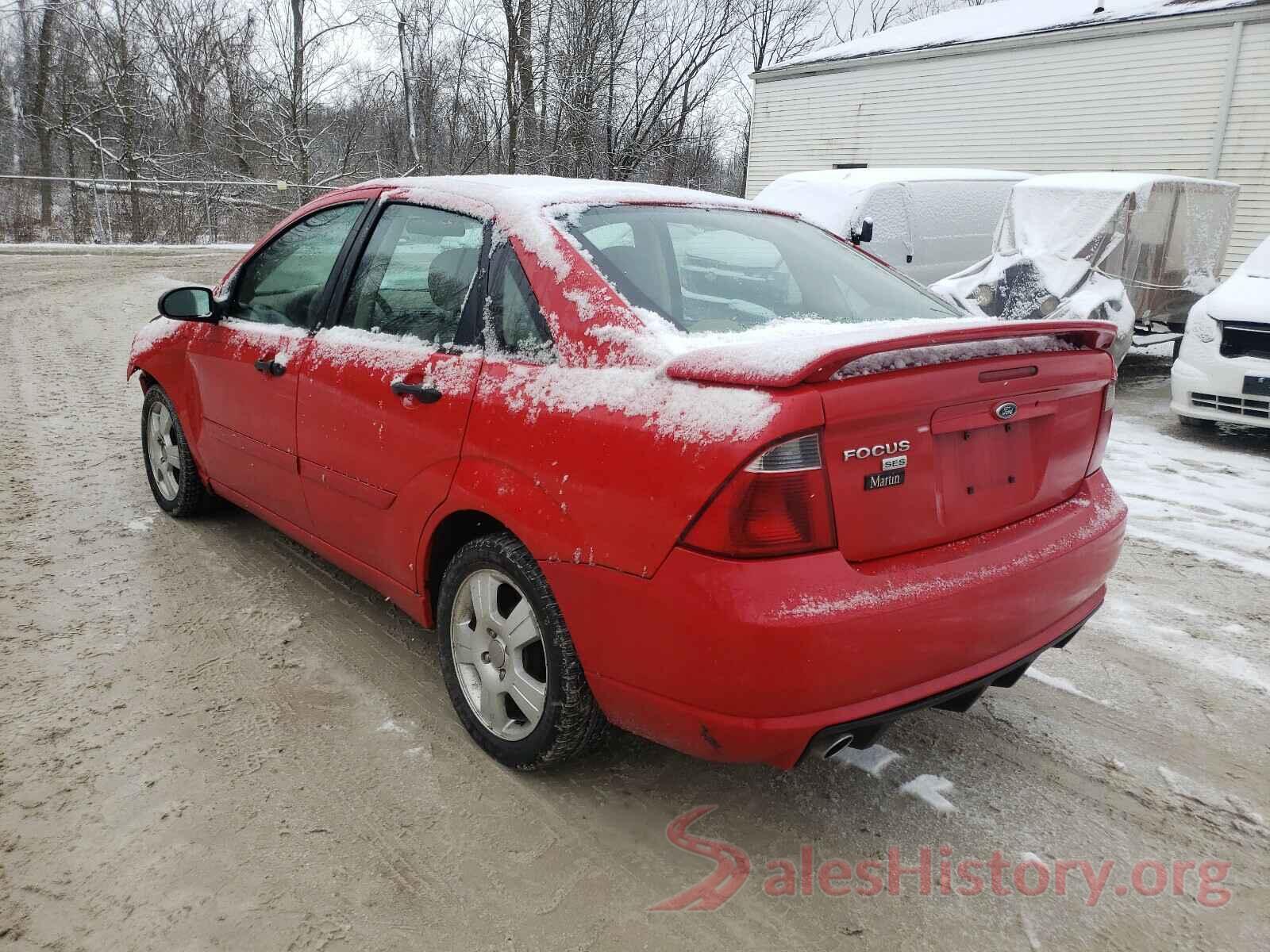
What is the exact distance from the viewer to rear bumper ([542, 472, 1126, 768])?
1.92 m

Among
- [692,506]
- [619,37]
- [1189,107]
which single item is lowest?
[692,506]

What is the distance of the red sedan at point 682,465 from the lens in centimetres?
195

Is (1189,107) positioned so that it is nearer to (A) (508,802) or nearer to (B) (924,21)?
(B) (924,21)

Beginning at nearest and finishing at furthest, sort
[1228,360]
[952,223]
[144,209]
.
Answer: [1228,360]
[952,223]
[144,209]

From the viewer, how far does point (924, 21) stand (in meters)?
22.6

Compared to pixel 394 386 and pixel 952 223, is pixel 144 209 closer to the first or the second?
pixel 952 223

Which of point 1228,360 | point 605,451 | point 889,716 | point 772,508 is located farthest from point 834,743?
point 1228,360

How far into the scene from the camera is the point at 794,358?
76.8 inches

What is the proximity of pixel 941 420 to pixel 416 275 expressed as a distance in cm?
177

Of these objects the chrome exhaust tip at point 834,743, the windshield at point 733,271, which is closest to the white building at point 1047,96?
the windshield at point 733,271

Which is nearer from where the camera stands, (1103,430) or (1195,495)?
(1103,430)

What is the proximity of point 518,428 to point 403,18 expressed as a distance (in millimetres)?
30577

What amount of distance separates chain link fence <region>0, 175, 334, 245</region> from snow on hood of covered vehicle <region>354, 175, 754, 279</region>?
25224 millimetres

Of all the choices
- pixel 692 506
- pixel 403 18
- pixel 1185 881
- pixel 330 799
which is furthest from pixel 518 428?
pixel 403 18
